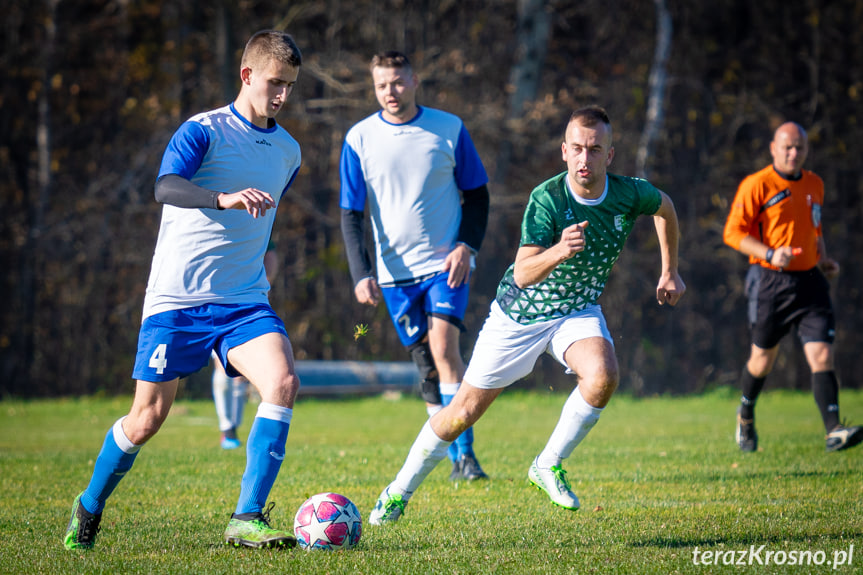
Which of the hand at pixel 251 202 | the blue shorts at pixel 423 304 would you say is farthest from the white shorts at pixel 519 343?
the blue shorts at pixel 423 304

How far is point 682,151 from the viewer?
1745cm

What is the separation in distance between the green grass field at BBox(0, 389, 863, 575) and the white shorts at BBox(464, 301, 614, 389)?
2.52 feet

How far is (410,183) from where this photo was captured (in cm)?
643

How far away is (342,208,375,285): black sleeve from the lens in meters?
6.22

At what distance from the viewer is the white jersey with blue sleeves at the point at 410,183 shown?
21.0ft

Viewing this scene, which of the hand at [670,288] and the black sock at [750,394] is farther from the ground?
the hand at [670,288]

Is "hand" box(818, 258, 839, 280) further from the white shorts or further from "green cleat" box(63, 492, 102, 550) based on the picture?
"green cleat" box(63, 492, 102, 550)

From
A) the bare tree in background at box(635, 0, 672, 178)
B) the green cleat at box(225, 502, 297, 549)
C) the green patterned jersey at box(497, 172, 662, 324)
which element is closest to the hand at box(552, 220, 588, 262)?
the green patterned jersey at box(497, 172, 662, 324)

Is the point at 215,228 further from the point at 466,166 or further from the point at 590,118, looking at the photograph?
the point at 466,166

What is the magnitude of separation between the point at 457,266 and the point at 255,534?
272cm

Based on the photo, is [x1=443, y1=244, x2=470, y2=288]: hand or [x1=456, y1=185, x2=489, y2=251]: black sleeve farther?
[x1=456, y1=185, x2=489, y2=251]: black sleeve

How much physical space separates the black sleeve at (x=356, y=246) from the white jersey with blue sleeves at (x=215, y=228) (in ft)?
5.38

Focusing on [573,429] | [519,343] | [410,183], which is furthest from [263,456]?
[410,183]

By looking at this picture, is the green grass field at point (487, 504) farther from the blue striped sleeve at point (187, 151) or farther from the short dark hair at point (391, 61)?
the short dark hair at point (391, 61)
